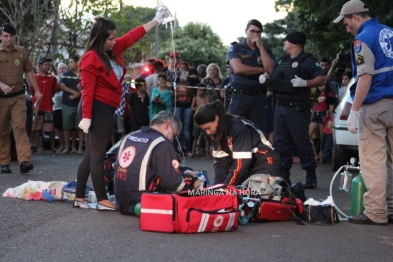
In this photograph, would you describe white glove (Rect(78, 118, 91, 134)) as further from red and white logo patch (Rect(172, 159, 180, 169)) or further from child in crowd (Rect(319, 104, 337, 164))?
child in crowd (Rect(319, 104, 337, 164))

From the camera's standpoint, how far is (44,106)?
18500 millimetres

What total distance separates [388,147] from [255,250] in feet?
7.72

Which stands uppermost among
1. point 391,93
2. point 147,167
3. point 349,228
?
point 391,93

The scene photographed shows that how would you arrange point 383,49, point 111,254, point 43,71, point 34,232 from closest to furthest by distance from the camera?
point 111,254, point 34,232, point 383,49, point 43,71

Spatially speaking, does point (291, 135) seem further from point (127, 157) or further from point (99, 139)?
point (127, 157)

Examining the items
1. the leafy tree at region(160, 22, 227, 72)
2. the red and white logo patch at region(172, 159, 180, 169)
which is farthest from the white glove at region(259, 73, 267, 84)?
the leafy tree at region(160, 22, 227, 72)

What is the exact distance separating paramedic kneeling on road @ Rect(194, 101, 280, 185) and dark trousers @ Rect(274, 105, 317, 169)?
2.31 m

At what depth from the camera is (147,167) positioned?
28.0ft

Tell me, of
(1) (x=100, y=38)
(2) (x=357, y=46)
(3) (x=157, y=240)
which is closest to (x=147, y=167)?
(3) (x=157, y=240)

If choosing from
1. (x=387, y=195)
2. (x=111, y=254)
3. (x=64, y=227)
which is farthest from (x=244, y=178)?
(x=111, y=254)

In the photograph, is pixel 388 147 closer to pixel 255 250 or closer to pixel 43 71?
pixel 255 250

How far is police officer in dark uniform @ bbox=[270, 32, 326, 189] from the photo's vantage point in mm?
11539

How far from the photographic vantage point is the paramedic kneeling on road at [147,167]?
334 inches

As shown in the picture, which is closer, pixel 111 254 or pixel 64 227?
pixel 111 254
